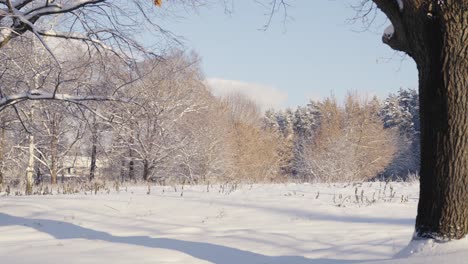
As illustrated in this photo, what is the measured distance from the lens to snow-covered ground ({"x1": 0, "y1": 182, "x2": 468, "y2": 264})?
539 cm

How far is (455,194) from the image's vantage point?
448cm

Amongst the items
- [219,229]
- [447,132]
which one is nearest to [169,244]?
Result: [219,229]

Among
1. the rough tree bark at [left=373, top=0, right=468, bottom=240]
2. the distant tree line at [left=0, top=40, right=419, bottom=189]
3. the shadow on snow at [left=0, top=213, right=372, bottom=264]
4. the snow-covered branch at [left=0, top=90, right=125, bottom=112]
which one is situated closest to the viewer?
the rough tree bark at [left=373, top=0, right=468, bottom=240]

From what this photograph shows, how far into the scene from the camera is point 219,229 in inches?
282

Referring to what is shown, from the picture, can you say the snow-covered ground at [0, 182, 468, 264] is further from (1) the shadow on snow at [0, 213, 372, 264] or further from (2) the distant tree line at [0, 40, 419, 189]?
(2) the distant tree line at [0, 40, 419, 189]

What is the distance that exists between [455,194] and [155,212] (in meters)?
5.44

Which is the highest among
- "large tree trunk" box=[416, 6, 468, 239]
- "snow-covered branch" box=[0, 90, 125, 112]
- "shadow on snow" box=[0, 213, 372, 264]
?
"snow-covered branch" box=[0, 90, 125, 112]

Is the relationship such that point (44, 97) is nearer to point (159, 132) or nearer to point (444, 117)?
point (444, 117)

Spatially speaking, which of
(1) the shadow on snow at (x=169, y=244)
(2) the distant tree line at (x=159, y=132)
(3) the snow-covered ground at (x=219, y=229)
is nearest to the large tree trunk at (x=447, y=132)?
(3) the snow-covered ground at (x=219, y=229)

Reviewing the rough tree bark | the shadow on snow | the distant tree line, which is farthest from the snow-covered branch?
the rough tree bark

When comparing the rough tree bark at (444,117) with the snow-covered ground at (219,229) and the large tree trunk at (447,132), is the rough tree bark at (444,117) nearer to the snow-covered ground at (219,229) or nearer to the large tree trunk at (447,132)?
the large tree trunk at (447,132)

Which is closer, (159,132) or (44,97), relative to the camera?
(44,97)

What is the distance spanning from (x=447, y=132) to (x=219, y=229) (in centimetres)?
371

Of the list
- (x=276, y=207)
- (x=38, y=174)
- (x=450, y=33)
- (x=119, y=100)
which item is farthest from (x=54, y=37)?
(x=38, y=174)
